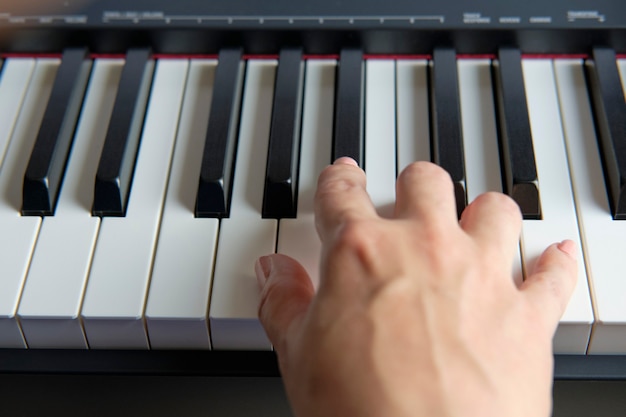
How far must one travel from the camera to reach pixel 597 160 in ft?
3.58

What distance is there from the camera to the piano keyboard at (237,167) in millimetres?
987

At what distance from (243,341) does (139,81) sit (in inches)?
16.7

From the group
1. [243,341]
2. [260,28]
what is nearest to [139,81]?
[260,28]

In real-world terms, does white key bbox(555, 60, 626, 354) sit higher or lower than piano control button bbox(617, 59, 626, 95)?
lower

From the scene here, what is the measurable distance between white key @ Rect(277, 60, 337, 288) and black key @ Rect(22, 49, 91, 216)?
0.31 metres

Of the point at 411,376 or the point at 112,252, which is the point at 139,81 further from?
the point at 411,376

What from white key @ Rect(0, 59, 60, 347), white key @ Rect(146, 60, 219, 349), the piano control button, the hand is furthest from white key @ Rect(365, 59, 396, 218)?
white key @ Rect(0, 59, 60, 347)

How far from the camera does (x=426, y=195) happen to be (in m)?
0.92

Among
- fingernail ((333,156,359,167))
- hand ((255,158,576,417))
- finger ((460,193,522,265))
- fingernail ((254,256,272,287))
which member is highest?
fingernail ((333,156,359,167))

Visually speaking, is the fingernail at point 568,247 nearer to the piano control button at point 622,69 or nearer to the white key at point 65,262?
the piano control button at point 622,69

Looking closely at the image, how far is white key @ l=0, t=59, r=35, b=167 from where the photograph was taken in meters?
1.18

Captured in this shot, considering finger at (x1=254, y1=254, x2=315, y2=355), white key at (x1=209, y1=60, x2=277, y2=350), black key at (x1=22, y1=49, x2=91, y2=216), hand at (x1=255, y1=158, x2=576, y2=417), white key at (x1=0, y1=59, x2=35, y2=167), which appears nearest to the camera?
hand at (x1=255, y1=158, x2=576, y2=417)

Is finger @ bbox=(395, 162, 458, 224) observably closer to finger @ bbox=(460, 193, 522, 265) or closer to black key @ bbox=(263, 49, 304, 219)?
finger @ bbox=(460, 193, 522, 265)

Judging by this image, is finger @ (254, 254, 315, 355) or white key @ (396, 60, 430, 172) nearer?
finger @ (254, 254, 315, 355)
